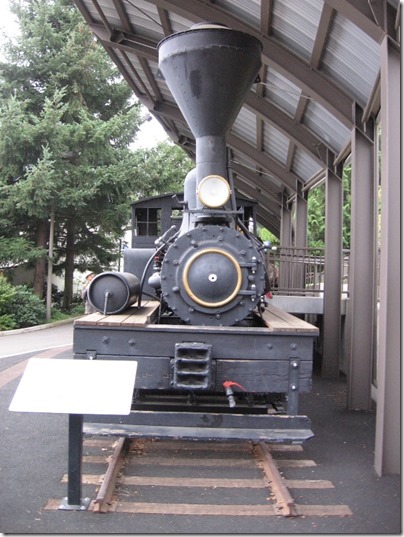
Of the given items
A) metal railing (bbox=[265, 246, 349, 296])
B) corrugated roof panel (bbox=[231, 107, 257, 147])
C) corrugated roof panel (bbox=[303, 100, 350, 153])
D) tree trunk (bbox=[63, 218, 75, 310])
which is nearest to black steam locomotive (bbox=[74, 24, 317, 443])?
corrugated roof panel (bbox=[303, 100, 350, 153])

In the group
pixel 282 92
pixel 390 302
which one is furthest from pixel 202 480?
pixel 282 92

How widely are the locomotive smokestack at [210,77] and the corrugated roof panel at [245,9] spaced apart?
5.28ft

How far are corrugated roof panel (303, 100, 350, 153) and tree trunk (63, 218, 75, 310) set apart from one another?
13.8m

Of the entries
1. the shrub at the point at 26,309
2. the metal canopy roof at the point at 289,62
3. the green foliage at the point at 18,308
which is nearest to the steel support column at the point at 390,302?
the metal canopy roof at the point at 289,62

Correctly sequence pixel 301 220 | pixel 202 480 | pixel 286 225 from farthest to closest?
pixel 286 225 < pixel 301 220 < pixel 202 480

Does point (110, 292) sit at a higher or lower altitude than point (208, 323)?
higher

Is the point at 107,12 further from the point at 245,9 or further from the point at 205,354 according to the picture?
the point at 205,354

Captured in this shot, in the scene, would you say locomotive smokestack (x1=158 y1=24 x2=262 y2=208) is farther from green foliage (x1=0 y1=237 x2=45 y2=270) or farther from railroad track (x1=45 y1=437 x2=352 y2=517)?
green foliage (x1=0 y1=237 x2=45 y2=270)

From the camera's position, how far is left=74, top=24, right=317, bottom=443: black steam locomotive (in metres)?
4.45

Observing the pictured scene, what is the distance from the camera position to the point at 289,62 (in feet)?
22.0

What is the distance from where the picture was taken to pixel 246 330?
455 centimetres

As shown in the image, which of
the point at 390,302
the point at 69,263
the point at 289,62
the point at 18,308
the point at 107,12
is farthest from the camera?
the point at 69,263

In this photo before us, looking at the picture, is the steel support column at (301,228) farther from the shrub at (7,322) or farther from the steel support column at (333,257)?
the shrub at (7,322)

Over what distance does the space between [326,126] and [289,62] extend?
1565mm
